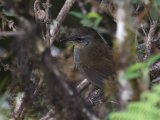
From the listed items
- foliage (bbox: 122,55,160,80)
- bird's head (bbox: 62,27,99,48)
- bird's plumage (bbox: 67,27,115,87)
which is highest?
foliage (bbox: 122,55,160,80)

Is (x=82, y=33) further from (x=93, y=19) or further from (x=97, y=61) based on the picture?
(x=93, y=19)

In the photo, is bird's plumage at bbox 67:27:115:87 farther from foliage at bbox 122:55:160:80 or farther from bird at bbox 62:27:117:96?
foliage at bbox 122:55:160:80

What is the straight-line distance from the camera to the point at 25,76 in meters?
2.67

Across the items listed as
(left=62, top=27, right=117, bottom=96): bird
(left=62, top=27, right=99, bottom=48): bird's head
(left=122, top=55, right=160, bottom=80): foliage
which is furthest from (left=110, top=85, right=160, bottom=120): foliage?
(left=62, top=27, right=99, bottom=48): bird's head

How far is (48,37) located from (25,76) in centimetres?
118

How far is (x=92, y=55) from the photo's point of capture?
16.4 ft

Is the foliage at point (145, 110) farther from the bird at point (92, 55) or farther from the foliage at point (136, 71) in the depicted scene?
the bird at point (92, 55)

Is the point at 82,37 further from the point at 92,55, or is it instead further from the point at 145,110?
the point at 145,110

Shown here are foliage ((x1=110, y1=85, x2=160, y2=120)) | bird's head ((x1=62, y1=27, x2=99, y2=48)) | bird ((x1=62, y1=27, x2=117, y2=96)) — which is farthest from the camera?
bird's head ((x1=62, y1=27, x2=99, y2=48))

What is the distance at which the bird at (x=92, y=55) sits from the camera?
4555 mm

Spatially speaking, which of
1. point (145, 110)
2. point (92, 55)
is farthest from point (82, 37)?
point (145, 110)

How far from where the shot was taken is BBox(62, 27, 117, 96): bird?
14.9 ft

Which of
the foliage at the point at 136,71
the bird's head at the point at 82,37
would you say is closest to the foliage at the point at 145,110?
the foliage at the point at 136,71

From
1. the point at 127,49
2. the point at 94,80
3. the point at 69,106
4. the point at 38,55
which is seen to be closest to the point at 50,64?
the point at 38,55
